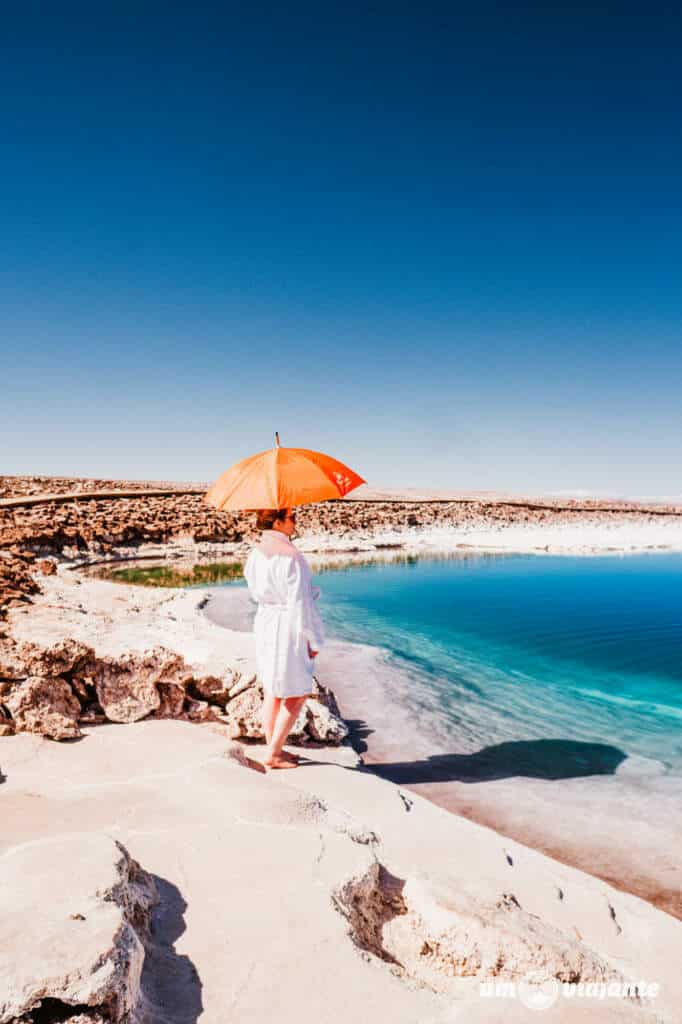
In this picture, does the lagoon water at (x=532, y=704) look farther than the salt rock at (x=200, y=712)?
No

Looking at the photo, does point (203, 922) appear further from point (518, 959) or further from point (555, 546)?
point (555, 546)

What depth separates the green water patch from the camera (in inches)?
733

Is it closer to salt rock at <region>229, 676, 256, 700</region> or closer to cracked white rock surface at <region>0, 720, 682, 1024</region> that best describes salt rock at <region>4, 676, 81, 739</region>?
cracked white rock surface at <region>0, 720, 682, 1024</region>

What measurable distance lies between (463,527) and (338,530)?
950 cm

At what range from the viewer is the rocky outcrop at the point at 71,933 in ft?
5.02

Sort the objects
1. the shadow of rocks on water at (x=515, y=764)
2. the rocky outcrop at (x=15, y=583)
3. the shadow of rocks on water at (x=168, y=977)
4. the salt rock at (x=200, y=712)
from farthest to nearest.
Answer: the rocky outcrop at (x=15, y=583)
the shadow of rocks on water at (x=515, y=764)
the salt rock at (x=200, y=712)
the shadow of rocks on water at (x=168, y=977)

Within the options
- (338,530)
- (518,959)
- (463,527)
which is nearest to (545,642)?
(518,959)

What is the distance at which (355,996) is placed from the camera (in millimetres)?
2189

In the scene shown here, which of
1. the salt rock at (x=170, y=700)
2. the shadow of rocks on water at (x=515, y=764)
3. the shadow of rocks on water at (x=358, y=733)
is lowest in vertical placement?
the shadow of rocks on water at (x=515, y=764)

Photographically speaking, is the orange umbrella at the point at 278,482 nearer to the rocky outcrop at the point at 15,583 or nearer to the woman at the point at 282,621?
the woman at the point at 282,621

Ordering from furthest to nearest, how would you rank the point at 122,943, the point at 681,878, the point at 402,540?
the point at 402,540
the point at 681,878
the point at 122,943

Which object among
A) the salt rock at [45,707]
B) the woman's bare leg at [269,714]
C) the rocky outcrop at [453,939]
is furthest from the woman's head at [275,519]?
the rocky outcrop at [453,939]

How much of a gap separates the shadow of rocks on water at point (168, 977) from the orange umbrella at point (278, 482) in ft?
8.92

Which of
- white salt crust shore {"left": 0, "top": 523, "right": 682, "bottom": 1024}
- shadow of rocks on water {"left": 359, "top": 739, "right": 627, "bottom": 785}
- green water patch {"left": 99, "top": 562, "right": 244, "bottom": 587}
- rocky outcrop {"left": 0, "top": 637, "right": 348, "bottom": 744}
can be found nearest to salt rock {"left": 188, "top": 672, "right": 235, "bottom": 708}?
rocky outcrop {"left": 0, "top": 637, "right": 348, "bottom": 744}
